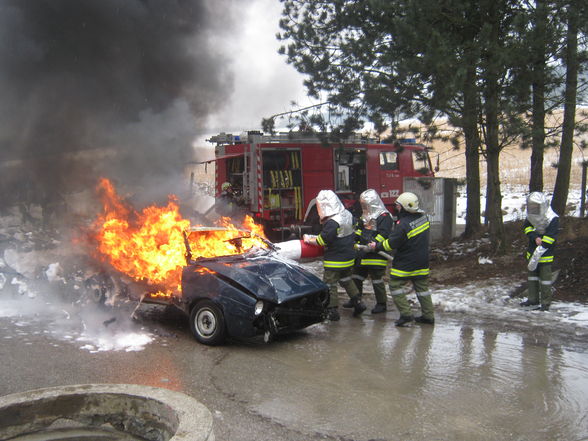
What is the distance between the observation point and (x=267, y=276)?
5969 mm

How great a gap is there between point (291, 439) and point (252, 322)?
6.55ft

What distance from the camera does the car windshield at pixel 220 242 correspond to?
666cm

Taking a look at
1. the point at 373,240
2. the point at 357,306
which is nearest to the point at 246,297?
the point at 357,306

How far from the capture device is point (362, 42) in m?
9.91

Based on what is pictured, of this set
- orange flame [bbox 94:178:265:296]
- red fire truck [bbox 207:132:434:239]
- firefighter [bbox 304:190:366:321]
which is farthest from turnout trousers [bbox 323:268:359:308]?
red fire truck [bbox 207:132:434:239]

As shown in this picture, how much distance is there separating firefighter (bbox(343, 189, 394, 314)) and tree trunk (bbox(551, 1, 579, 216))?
3999 millimetres

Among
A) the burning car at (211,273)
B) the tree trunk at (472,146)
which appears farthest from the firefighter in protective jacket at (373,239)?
the tree trunk at (472,146)

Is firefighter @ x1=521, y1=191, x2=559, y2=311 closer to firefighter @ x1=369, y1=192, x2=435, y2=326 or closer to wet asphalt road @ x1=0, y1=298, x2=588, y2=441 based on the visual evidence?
wet asphalt road @ x1=0, y1=298, x2=588, y2=441

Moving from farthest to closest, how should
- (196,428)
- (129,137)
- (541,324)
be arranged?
(129,137)
(541,324)
(196,428)

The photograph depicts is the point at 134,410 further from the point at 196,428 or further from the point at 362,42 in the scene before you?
the point at 362,42

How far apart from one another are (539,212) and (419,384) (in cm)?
386

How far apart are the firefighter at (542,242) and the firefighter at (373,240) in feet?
6.46

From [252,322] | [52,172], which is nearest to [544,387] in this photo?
[252,322]

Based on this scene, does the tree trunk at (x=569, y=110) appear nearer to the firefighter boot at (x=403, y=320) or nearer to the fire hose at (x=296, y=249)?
the fire hose at (x=296, y=249)
